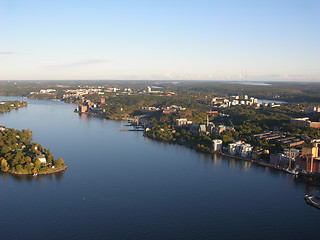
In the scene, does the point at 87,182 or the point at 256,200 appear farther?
the point at 87,182

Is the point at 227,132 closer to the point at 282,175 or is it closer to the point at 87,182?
the point at 282,175

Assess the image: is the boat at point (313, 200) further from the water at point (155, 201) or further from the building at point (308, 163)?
the building at point (308, 163)

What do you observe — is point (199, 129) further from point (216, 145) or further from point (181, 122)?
point (216, 145)

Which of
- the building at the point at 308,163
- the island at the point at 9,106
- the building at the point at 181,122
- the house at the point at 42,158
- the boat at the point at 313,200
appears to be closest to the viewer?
the boat at the point at 313,200

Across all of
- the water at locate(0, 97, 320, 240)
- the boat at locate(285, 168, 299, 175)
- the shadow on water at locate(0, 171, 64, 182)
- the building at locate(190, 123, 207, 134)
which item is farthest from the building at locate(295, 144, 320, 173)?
the shadow on water at locate(0, 171, 64, 182)

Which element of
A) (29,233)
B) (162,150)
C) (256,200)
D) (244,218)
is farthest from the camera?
(162,150)

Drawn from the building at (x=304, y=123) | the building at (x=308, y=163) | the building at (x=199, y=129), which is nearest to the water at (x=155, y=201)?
the building at (x=308, y=163)

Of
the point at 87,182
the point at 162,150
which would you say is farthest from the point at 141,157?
the point at 87,182
